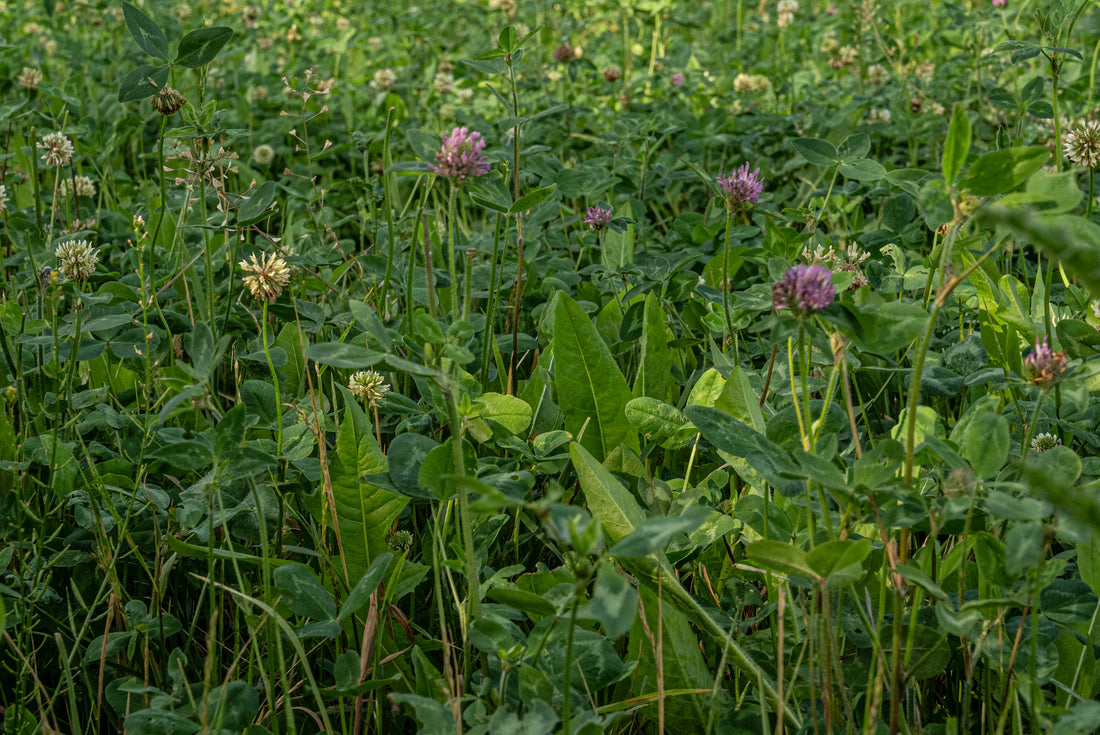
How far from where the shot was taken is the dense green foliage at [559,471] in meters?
1.05

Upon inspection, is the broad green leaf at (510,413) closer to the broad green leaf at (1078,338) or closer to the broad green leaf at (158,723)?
the broad green leaf at (158,723)

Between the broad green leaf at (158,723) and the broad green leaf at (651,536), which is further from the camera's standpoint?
the broad green leaf at (158,723)

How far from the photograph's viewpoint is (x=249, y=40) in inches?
219

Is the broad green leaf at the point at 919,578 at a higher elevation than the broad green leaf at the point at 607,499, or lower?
higher

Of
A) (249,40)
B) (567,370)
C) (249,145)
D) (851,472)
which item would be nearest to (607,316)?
(567,370)

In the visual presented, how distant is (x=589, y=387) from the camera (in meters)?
1.67

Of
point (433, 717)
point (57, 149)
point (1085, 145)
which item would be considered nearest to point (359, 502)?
point (433, 717)

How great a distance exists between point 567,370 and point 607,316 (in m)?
0.43

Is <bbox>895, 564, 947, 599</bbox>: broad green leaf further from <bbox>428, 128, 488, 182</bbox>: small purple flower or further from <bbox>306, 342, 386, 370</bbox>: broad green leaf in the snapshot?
<bbox>428, 128, 488, 182</bbox>: small purple flower

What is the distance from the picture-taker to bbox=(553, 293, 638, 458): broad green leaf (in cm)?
166

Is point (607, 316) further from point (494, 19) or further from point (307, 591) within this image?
point (494, 19)

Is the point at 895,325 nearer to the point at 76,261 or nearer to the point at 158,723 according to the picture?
the point at 158,723

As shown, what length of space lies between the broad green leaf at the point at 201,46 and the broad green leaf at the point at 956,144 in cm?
120

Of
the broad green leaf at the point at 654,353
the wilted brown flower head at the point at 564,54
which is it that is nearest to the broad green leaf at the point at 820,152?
the broad green leaf at the point at 654,353
